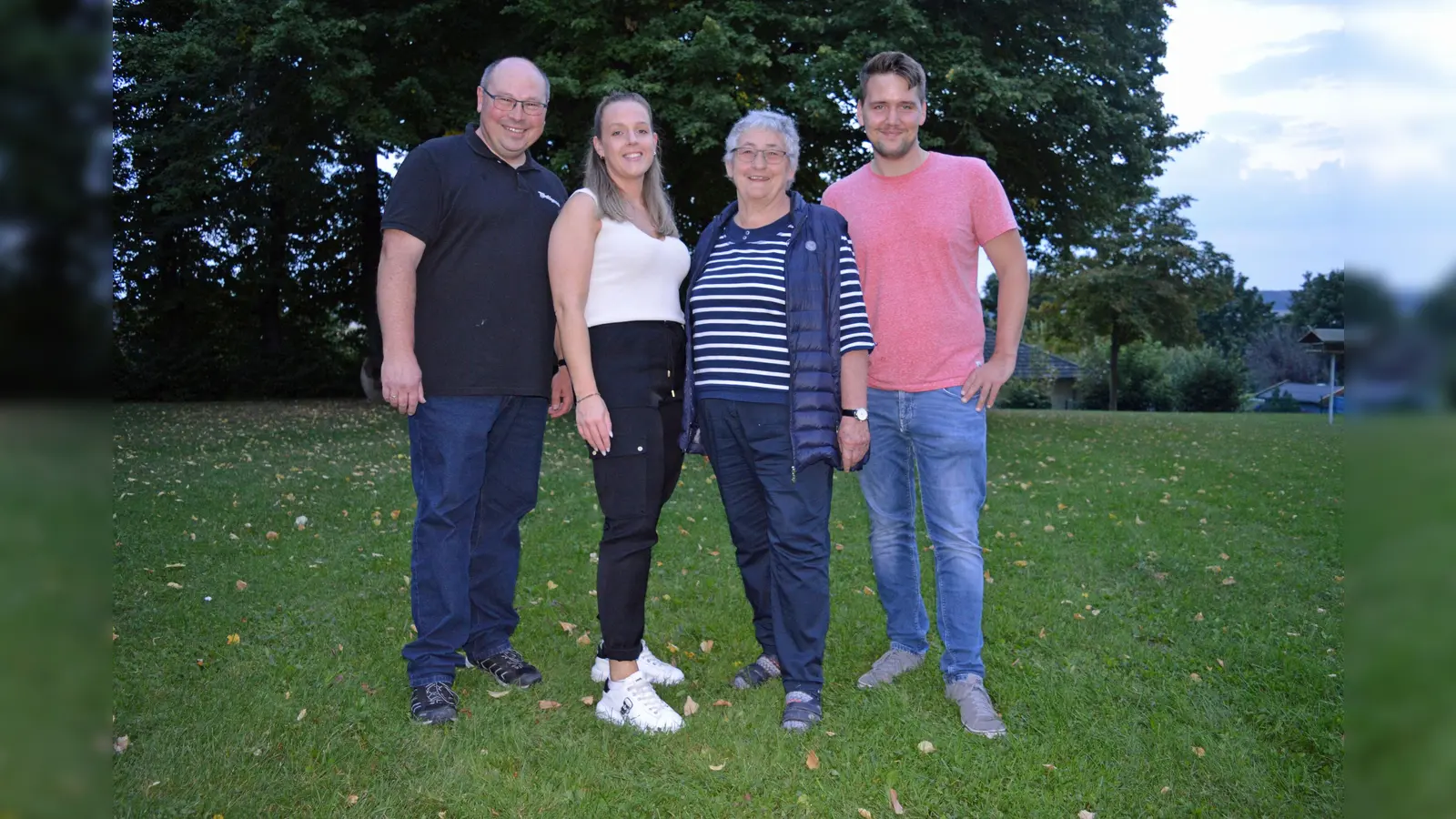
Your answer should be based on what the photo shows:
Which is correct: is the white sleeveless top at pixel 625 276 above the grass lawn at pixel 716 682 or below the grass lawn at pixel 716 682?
above

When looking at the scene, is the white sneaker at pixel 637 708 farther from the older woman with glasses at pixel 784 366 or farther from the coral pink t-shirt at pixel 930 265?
→ the coral pink t-shirt at pixel 930 265

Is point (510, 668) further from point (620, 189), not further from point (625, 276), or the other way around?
point (620, 189)

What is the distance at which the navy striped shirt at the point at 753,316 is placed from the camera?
3.52m

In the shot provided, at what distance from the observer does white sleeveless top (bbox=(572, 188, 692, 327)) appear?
3531 millimetres

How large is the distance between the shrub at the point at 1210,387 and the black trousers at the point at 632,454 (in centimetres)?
4857

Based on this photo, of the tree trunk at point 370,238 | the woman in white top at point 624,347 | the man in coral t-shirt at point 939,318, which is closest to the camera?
the woman in white top at point 624,347

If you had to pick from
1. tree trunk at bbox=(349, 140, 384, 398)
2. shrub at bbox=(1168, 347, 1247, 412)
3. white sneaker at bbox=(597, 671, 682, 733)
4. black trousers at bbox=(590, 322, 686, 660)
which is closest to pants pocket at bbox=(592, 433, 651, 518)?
black trousers at bbox=(590, 322, 686, 660)

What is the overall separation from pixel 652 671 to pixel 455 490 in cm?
125

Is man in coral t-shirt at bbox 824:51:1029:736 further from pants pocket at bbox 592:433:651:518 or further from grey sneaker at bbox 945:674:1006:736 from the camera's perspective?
pants pocket at bbox 592:433:651:518

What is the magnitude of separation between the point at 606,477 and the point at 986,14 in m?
14.0

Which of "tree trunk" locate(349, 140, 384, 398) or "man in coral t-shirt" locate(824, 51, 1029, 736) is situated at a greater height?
"tree trunk" locate(349, 140, 384, 398)

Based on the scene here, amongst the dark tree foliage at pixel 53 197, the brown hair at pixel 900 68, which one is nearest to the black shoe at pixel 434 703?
the brown hair at pixel 900 68

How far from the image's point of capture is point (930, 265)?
375 centimetres

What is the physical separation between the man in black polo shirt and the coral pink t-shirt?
1.39 m
